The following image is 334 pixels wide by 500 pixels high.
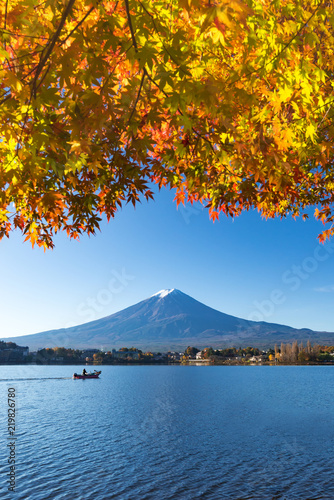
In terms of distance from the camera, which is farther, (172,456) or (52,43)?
(172,456)

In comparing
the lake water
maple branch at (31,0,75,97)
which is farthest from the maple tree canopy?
the lake water

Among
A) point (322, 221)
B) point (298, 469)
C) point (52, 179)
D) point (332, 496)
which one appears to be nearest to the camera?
point (52, 179)

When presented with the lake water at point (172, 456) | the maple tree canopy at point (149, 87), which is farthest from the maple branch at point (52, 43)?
the lake water at point (172, 456)

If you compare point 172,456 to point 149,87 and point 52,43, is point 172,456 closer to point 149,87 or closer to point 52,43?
point 149,87

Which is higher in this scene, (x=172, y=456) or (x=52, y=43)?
(x=52, y=43)

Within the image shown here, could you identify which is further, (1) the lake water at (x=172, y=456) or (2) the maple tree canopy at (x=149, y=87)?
(1) the lake water at (x=172, y=456)

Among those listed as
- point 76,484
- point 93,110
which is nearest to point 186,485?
point 76,484

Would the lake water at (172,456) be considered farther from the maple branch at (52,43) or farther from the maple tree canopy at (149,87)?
the maple branch at (52,43)

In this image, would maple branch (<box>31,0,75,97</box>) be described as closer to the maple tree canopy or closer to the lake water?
the maple tree canopy

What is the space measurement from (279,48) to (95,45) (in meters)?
→ 2.61

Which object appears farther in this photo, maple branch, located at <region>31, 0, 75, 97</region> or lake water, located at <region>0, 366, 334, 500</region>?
lake water, located at <region>0, 366, 334, 500</region>

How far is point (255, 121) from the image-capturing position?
241 inches

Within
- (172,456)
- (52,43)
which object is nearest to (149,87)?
(52,43)

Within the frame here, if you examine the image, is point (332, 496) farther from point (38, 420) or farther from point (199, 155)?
point (38, 420)
